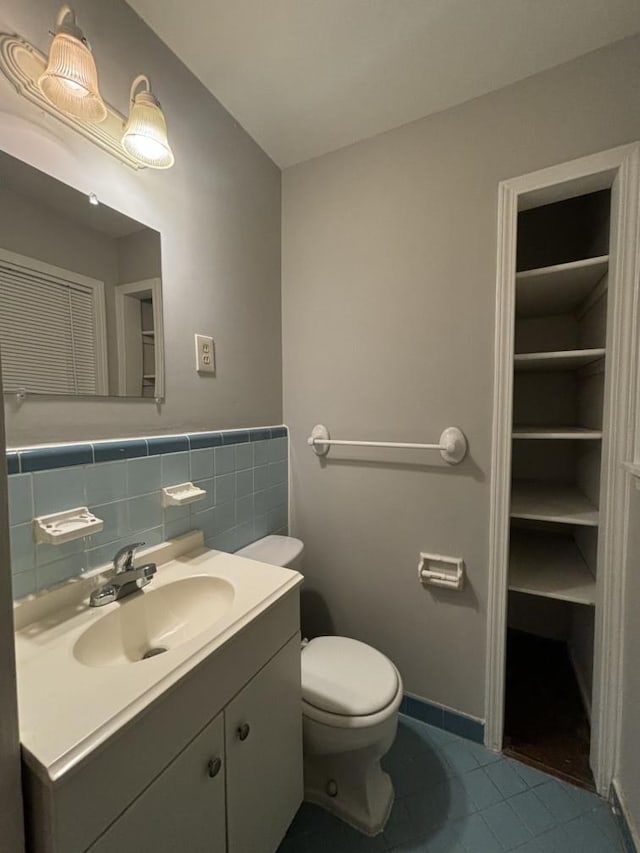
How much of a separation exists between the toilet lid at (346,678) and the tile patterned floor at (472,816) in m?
0.40

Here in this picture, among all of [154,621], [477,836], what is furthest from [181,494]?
[477,836]

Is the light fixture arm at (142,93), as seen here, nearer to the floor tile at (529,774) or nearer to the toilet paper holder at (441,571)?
the toilet paper holder at (441,571)

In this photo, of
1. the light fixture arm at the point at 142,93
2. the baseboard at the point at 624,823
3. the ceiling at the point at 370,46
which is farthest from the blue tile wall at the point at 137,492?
the baseboard at the point at 624,823

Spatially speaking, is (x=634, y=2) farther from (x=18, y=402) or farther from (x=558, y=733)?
(x=558, y=733)

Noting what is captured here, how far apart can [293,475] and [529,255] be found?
1.63 meters

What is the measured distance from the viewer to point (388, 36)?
41.2 inches

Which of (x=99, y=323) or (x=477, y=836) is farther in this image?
(x=477, y=836)

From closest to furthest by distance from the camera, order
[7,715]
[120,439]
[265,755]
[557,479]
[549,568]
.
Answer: [7,715], [265,755], [120,439], [549,568], [557,479]

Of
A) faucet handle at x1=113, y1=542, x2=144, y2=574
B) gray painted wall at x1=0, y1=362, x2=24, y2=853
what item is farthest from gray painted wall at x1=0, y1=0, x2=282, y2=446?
gray painted wall at x1=0, y1=362, x2=24, y2=853

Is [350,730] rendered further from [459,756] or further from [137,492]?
[137,492]

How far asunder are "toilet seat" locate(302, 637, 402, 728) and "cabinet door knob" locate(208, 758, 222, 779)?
15.5 inches

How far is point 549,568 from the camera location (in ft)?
4.65

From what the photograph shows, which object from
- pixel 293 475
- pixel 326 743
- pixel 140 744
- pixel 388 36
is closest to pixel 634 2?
pixel 388 36

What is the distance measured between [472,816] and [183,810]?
100 centimetres
